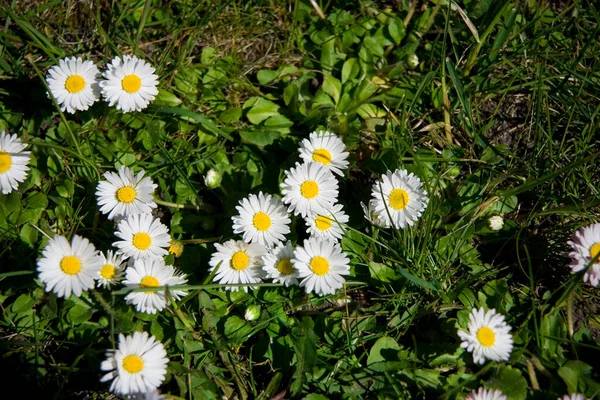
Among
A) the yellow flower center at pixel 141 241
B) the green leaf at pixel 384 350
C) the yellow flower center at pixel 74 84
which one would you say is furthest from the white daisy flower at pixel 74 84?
the green leaf at pixel 384 350

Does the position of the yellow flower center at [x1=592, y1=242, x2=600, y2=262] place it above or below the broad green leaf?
below

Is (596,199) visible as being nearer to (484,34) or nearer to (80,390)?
(484,34)

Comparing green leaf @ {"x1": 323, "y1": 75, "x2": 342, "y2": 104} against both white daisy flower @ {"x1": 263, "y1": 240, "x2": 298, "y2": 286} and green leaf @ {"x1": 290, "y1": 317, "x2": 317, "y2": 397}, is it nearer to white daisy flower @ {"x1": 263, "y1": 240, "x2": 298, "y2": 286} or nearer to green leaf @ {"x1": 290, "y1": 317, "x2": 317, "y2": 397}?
white daisy flower @ {"x1": 263, "y1": 240, "x2": 298, "y2": 286}

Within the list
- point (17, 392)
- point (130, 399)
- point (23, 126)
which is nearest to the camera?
point (130, 399)

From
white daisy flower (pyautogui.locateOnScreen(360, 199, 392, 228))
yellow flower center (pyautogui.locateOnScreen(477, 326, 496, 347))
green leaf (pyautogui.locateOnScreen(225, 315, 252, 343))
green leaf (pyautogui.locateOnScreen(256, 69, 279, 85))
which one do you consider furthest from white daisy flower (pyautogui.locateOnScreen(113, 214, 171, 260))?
yellow flower center (pyautogui.locateOnScreen(477, 326, 496, 347))

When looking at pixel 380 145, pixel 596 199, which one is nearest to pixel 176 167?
pixel 380 145

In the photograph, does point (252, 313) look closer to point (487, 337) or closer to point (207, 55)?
point (487, 337)
